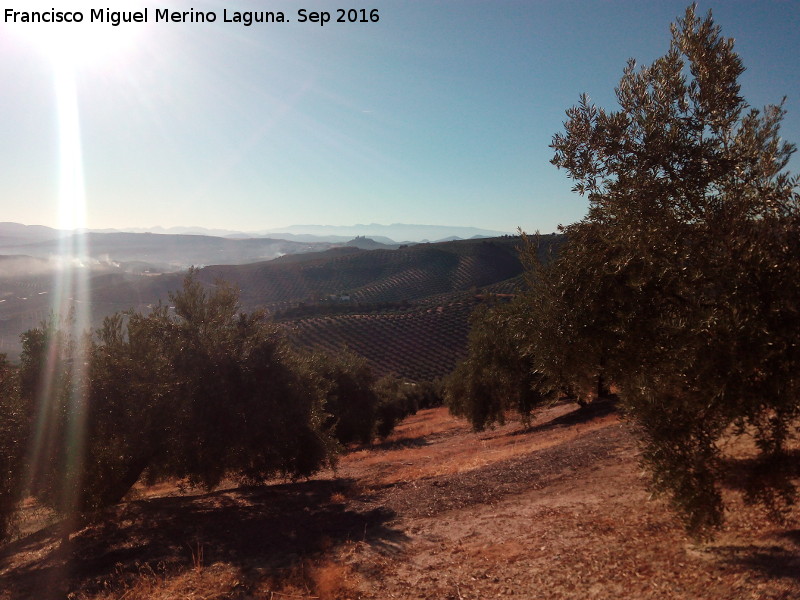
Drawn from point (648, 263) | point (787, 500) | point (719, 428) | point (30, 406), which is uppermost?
point (648, 263)

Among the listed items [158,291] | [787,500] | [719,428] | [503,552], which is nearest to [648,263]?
[719,428]

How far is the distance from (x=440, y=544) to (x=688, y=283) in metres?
7.43

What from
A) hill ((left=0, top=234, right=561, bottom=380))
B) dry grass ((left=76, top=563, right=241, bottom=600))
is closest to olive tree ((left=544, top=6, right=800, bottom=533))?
dry grass ((left=76, top=563, right=241, bottom=600))

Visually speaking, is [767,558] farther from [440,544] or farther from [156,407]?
[156,407]

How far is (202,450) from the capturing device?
Result: 1454 cm

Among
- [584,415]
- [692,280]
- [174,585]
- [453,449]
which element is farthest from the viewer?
[453,449]

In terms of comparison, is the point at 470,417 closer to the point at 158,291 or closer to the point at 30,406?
the point at 30,406

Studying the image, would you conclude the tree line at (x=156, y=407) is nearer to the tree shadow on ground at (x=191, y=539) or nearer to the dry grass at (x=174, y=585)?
the tree shadow on ground at (x=191, y=539)

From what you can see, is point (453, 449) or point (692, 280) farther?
point (453, 449)

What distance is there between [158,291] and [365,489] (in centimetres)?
15945

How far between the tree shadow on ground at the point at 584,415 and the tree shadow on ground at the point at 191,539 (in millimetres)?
12890

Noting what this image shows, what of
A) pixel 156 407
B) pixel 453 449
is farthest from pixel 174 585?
pixel 453 449

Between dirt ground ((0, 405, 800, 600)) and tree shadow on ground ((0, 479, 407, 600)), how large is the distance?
56mm

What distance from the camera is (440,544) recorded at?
10.5m
